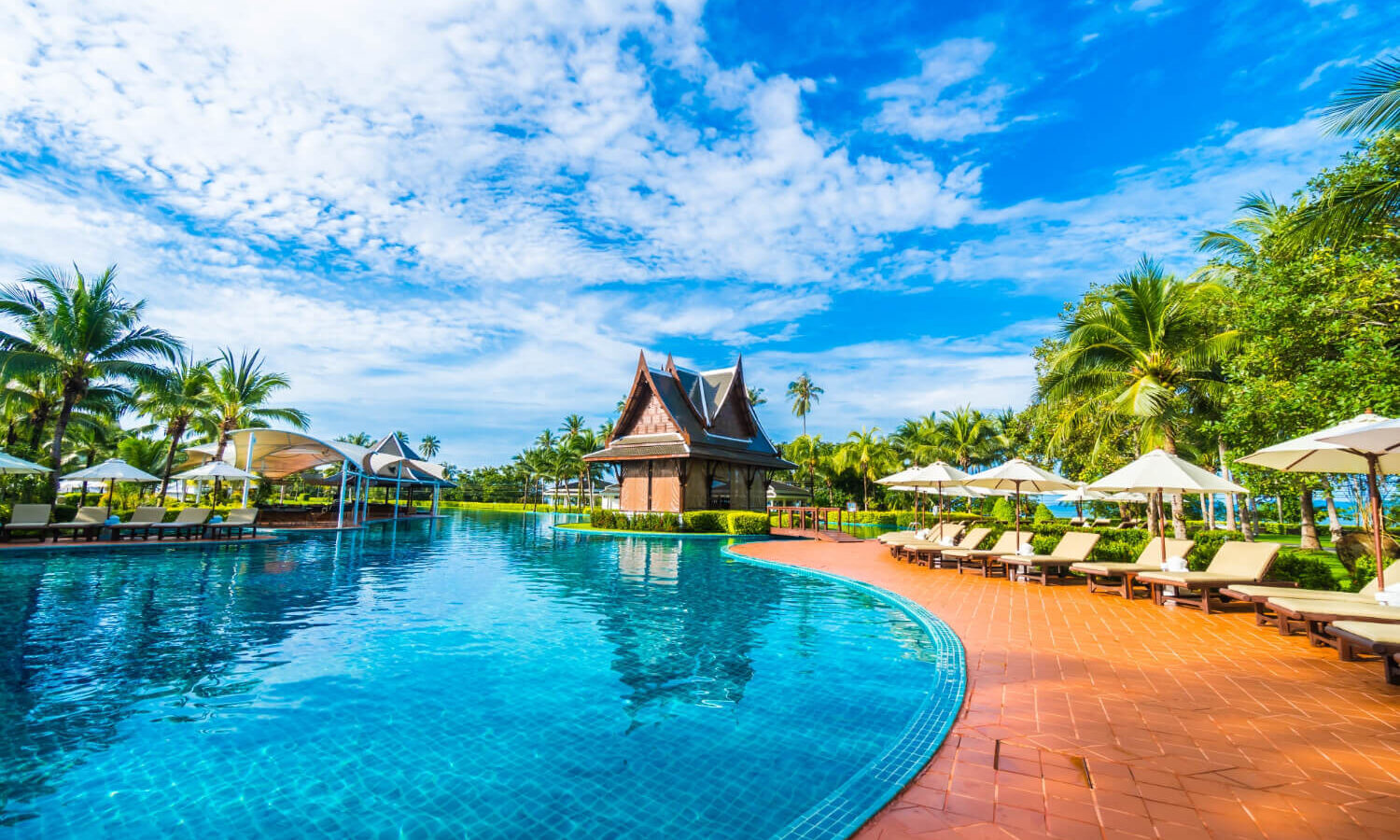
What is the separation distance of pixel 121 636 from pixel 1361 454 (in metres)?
16.0

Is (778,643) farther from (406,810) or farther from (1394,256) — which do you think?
(1394,256)

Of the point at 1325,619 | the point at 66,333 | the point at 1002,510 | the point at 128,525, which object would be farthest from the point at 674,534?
the point at 66,333

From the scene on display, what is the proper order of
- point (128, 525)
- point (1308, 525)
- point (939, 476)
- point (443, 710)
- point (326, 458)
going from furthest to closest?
point (326, 458), point (128, 525), point (1308, 525), point (939, 476), point (443, 710)

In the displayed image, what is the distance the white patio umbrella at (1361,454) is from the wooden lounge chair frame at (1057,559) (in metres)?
3.92

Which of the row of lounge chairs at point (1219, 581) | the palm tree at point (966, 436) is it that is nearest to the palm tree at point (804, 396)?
the palm tree at point (966, 436)

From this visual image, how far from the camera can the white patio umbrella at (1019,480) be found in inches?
547

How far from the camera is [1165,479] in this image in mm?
10000

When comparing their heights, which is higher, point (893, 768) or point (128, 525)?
point (128, 525)

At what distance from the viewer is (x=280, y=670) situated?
20.9ft

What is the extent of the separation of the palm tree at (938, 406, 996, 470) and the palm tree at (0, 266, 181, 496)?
44.1 meters

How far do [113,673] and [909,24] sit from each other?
1713 cm

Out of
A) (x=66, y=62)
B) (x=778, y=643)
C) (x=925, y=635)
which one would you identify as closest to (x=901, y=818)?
(x=778, y=643)

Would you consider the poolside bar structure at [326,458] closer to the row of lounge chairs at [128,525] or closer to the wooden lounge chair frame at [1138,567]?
the row of lounge chairs at [128,525]

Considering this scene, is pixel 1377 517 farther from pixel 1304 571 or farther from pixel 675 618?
pixel 675 618
